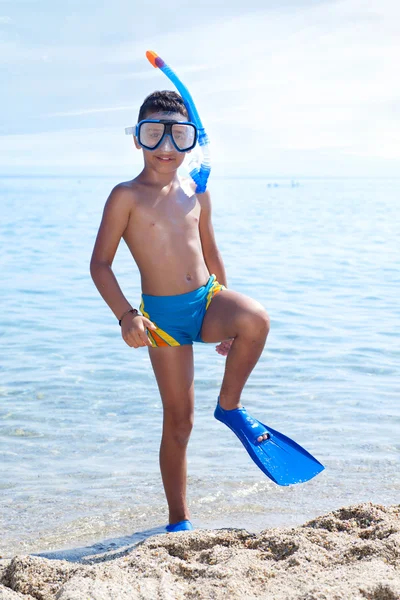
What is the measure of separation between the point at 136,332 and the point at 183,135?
0.99 m

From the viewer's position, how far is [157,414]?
209 inches

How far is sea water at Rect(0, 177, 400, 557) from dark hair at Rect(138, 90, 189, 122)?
1908mm

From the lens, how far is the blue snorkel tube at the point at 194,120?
3527 millimetres

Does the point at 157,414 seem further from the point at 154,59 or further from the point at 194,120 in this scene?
the point at 154,59

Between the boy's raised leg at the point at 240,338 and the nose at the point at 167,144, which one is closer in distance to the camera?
the boy's raised leg at the point at 240,338

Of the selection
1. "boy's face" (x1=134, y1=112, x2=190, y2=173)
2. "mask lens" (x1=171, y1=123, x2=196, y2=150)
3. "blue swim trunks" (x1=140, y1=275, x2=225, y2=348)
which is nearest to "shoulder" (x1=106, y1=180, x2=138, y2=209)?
"boy's face" (x1=134, y1=112, x2=190, y2=173)

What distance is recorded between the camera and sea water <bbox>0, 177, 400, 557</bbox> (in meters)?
3.88

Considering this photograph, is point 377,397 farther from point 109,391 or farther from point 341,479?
point 109,391

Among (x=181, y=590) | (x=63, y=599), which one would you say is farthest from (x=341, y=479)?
(x=63, y=599)

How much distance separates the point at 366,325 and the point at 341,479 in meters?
4.22

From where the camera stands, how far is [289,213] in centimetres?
2898

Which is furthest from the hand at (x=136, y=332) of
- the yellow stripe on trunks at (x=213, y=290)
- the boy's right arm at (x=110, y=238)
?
the yellow stripe on trunks at (x=213, y=290)

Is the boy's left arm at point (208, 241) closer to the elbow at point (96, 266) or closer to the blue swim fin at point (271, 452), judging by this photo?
the elbow at point (96, 266)

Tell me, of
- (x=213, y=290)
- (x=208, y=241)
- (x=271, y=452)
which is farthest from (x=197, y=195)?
(x=271, y=452)
